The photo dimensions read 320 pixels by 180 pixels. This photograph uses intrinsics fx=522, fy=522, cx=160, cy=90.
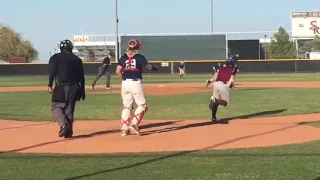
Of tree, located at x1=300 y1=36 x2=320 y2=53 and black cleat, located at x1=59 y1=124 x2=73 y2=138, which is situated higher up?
tree, located at x1=300 y1=36 x2=320 y2=53

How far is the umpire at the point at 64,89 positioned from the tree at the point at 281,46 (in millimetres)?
72929

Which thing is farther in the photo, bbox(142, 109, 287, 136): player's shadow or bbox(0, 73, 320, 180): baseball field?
bbox(142, 109, 287, 136): player's shadow

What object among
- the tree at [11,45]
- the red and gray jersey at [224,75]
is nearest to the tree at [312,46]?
the tree at [11,45]

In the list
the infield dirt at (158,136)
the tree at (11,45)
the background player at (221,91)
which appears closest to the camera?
the infield dirt at (158,136)

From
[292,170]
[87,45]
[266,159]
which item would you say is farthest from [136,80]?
[87,45]

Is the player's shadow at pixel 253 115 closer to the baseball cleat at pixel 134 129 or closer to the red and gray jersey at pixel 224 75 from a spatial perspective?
the red and gray jersey at pixel 224 75

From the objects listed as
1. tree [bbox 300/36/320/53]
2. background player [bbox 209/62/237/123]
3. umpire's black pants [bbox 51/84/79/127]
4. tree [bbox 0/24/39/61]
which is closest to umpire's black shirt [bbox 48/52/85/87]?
umpire's black pants [bbox 51/84/79/127]

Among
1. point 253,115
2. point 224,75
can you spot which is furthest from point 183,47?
point 224,75

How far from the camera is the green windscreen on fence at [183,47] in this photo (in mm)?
65688

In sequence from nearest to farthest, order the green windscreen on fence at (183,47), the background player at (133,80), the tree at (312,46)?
the background player at (133,80)
the green windscreen on fence at (183,47)
the tree at (312,46)

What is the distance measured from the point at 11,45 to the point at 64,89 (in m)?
91.3

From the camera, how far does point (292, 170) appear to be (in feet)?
19.6

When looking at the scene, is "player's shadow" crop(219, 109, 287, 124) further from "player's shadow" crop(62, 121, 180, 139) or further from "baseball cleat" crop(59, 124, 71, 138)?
"baseball cleat" crop(59, 124, 71, 138)

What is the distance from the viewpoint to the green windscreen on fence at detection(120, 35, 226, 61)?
65688 millimetres
